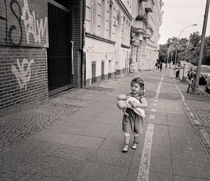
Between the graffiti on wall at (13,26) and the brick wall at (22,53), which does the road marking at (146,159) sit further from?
the graffiti on wall at (13,26)

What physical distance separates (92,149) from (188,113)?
4760mm

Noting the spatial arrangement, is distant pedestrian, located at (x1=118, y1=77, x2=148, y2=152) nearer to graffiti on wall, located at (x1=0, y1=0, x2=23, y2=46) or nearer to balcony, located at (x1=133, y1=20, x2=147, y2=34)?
graffiti on wall, located at (x1=0, y1=0, x2=23, y2=46)

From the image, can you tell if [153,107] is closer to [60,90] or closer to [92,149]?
[60,90]

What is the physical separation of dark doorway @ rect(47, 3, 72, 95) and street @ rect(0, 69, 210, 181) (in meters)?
2.18

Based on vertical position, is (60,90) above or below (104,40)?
below

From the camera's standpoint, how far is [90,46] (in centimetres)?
1172

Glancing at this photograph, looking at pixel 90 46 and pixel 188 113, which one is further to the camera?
pixel 90 46

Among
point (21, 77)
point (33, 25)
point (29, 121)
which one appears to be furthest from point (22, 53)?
point (29, 121)

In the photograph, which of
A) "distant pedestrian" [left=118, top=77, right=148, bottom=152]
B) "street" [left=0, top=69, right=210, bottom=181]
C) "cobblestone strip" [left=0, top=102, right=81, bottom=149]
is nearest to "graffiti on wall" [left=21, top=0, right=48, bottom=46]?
"cobblestone strip" [left=0, top=102, right=81, bottom=149]

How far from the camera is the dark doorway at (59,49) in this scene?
8539mm

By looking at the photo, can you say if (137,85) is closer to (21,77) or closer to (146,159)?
(146,159)

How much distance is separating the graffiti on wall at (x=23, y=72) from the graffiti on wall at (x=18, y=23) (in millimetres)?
578

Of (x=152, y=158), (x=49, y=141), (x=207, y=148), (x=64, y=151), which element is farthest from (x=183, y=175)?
(x=49, y=141)

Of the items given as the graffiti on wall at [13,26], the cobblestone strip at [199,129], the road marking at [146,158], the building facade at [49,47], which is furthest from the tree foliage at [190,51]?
the road marking at [146,158]
